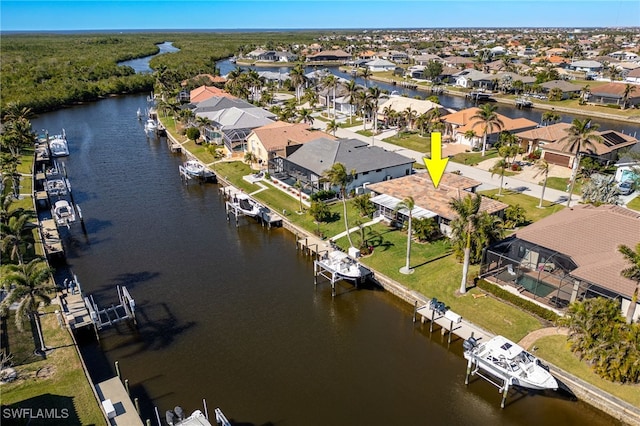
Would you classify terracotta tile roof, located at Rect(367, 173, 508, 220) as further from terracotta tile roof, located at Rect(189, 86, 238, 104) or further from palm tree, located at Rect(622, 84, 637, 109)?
palm tree, located at Rect(622, 84, 637, 109)

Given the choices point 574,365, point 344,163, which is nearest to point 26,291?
point 574,365

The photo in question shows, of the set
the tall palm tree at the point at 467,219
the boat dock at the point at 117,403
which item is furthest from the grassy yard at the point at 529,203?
the boat dock at the point at 117,403

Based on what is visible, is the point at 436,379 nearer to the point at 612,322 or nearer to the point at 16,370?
the point at 612,322

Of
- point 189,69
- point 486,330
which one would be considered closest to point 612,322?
point 486,330

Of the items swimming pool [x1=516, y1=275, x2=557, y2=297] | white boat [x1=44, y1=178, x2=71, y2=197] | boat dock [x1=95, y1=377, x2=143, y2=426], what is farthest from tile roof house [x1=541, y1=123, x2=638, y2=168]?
white boat [x1=44, y1=178, x2=71, y2=197]

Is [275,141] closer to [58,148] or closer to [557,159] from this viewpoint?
[557,159]
